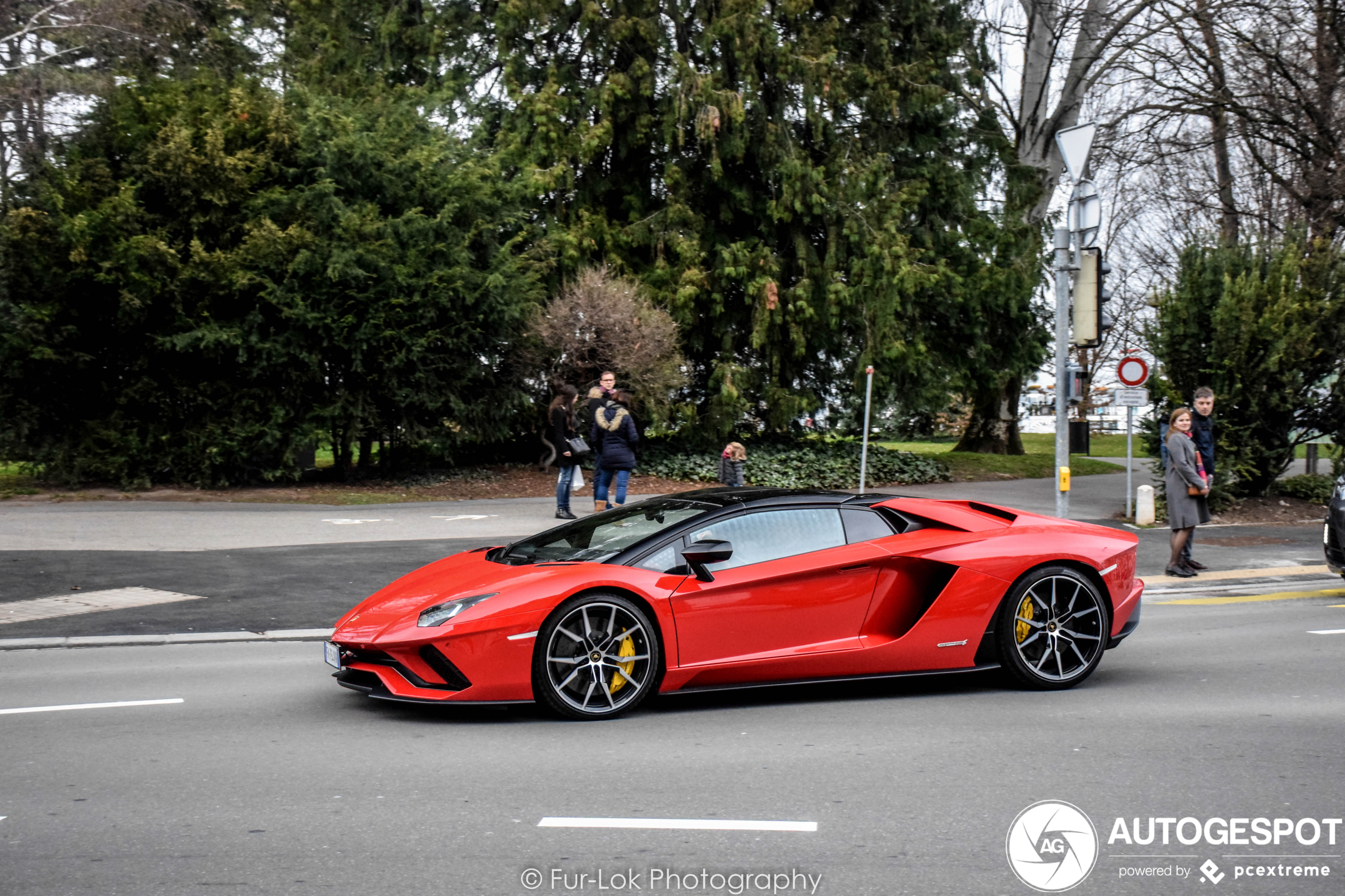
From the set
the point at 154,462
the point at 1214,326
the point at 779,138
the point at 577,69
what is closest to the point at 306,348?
the point at 154,462

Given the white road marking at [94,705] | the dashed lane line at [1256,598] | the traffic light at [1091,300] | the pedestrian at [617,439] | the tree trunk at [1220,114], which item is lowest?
the dashed lane line at [1256,598]

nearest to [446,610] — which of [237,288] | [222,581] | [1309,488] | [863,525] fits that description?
[863,525]

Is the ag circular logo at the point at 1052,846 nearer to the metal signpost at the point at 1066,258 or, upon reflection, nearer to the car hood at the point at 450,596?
the car hood at the point at 450,596

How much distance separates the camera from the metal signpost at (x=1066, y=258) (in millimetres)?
12695

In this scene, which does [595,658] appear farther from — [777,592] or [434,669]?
[777,592]

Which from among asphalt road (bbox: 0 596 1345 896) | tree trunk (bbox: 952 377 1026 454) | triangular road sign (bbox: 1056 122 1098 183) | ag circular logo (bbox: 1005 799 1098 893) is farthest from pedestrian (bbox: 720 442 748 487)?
tree trunk (bbox: 952 377 1026 454)

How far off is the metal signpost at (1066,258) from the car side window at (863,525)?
632 cm

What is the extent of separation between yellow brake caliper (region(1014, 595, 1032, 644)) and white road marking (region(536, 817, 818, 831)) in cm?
277

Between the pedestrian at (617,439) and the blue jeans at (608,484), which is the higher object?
the pedestrian at (617,439)

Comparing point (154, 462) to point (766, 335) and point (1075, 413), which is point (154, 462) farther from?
point (1075, 413)

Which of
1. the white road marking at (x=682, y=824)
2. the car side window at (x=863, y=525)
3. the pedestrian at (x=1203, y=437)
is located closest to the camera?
the white road marking at (x=682, y=824)

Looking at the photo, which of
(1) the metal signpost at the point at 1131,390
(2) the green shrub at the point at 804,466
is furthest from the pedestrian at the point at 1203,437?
(2) the green shrub at the point at 804,466

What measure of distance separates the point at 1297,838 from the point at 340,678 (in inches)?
174

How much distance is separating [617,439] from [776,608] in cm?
934
